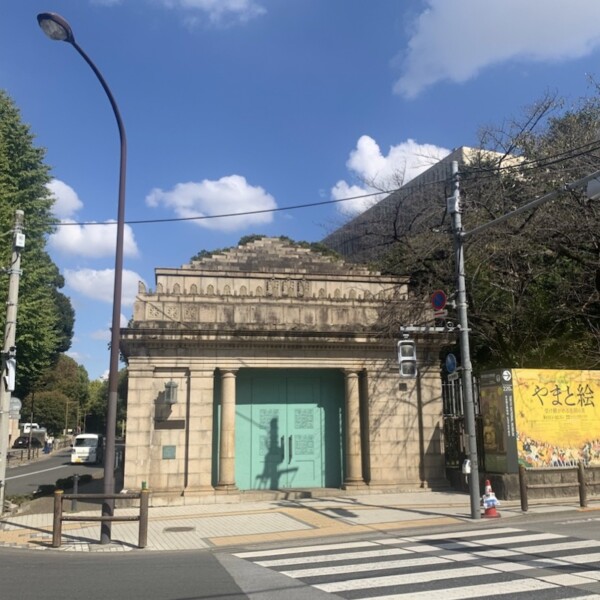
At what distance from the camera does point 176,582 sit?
7.79m

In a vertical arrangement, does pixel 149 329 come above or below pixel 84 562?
above

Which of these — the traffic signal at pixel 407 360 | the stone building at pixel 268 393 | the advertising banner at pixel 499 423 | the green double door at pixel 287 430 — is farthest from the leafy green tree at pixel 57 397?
the traffic signal at pixel 407 360

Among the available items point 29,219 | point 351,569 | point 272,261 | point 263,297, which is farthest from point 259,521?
point 29,219

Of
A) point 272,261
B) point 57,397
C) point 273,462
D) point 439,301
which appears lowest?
point 273,462

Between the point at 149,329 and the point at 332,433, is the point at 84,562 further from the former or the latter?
the point at 332,433

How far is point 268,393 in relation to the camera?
17797 millimetres

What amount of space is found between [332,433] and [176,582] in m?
10.5

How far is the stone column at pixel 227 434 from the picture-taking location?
16.2 metres

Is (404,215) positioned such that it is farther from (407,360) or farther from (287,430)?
(407,360)

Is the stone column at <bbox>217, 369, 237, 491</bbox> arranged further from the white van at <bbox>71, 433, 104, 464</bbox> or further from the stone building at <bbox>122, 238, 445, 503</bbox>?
the white van at <bbox>71, 433, 104, 464</bbox>

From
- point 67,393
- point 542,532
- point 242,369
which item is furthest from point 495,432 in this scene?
point 67,393

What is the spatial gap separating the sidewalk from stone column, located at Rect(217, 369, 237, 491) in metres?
0.80

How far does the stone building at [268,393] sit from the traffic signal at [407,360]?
415cm

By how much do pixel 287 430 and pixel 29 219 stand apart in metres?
22.2
